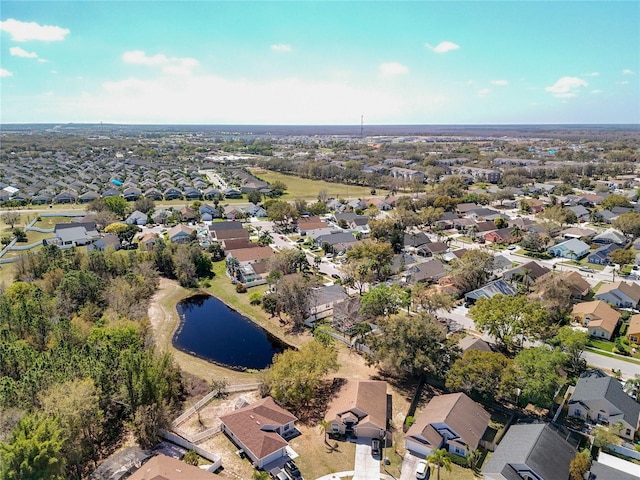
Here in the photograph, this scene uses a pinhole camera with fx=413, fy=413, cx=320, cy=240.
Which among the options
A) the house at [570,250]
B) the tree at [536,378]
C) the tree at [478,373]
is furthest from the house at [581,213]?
the tree at [478,373]

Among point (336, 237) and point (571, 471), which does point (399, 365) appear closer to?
point (571, 471)

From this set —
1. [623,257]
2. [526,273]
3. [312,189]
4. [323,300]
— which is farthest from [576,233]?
[312,189]

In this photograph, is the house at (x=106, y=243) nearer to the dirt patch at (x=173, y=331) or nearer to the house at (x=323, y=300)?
the dirt patch at (x=173, y=331)

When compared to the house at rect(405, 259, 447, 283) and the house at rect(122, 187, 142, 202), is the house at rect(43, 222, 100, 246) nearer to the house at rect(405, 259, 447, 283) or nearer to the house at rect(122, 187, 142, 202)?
the house at rect(122, 187, 142, 202)

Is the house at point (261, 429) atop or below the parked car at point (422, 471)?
atop

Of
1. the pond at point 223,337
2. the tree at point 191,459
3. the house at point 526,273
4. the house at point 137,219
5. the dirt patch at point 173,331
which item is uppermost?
the house at point 137,219

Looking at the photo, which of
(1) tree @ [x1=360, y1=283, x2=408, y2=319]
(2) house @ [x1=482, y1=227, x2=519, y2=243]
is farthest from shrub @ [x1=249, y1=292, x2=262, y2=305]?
(2) house @ [x1=482, y1=227, x2=519, y2=243]
